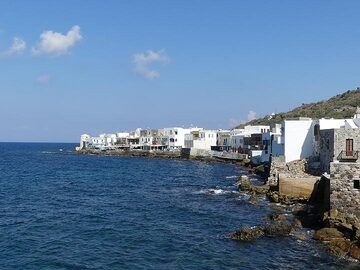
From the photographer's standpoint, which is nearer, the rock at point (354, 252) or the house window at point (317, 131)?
the rock at point (354, 252)

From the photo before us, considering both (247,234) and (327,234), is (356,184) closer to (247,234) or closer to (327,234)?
(327,234)

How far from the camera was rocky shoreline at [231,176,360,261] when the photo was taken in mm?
30277

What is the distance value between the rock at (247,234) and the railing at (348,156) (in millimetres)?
14417

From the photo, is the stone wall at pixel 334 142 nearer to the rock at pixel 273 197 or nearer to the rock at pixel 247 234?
the rock at pixel 273 197

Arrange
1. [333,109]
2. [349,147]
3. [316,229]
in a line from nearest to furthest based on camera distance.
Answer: [316,229] → [349,147] → [333,109]

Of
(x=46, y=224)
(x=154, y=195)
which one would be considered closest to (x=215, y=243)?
(x=46, y=224)

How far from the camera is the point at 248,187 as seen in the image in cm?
5734

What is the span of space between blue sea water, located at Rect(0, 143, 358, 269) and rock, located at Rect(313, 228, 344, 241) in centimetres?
76

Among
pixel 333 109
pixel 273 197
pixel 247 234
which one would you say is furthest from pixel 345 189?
pixel 333 109

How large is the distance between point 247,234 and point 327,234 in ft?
18.6

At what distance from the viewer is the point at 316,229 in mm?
35969

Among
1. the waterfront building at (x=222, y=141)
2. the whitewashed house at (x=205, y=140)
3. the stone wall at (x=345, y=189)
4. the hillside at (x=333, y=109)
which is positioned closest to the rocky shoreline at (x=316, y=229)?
the stone wall at (x=345, y=189)

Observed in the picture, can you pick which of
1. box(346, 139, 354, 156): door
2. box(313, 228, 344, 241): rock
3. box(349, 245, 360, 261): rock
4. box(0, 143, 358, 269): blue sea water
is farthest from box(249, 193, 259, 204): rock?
box(349, 245, 360, 261): rock

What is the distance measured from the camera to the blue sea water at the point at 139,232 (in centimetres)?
2834
